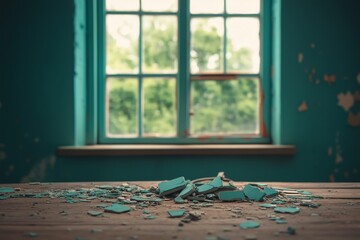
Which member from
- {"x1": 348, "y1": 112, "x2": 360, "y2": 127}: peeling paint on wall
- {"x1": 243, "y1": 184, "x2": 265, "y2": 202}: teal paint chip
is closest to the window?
{"x1": 348, "y1": 112, "x2": 360, "y2": 127}: peeling paint on wall

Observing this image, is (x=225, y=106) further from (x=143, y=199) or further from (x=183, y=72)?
(x=143, y=199)

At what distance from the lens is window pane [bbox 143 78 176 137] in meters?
2.73

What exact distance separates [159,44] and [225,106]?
0.71m

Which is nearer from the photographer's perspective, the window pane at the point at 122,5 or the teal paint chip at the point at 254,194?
the teal paint chip at the point at 254,194

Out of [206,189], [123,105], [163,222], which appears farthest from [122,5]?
[163,222]

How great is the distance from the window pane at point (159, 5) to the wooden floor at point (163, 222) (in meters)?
1.91

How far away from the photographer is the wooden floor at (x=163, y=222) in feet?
2.71

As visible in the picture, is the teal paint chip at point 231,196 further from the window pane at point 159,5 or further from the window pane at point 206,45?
the window pane at point 159,5

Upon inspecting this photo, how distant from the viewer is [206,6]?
271 centimetres

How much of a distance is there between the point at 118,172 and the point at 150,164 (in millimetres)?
237

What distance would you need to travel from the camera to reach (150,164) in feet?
8.19

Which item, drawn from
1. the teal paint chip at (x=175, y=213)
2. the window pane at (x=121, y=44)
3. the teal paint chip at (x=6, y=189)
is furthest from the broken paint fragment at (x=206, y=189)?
the window pane at (x=121, y=44)

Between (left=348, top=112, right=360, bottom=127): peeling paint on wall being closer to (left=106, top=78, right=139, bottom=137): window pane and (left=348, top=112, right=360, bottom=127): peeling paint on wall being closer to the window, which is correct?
the window

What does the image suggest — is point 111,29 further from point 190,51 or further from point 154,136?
point 154,136
